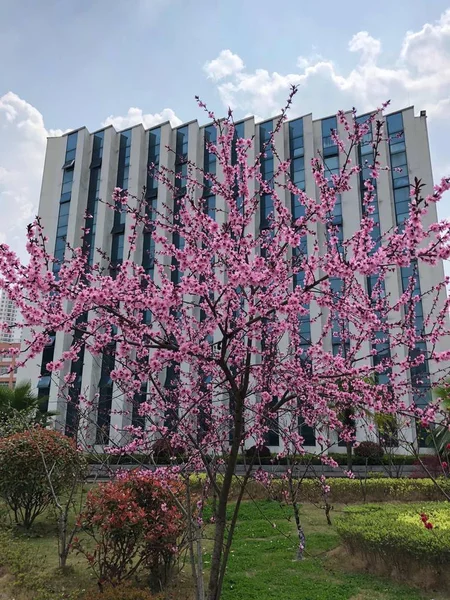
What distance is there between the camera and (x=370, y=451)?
20.5 m

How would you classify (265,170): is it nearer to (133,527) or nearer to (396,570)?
(396,570)

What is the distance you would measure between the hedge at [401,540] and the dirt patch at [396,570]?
0.01 metres

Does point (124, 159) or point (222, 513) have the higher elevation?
point (124, 159)

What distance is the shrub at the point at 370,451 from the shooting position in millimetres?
18678

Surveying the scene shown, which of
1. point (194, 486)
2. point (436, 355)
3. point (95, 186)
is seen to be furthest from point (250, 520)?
point (95, 186)

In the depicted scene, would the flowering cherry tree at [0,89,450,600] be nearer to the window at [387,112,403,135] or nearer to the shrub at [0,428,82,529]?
the shrub at [0,428,82,529]

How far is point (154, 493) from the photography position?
21.1ft

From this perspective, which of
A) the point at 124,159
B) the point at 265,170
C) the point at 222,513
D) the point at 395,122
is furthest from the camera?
the point at 124,159

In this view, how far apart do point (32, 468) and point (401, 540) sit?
6.89m

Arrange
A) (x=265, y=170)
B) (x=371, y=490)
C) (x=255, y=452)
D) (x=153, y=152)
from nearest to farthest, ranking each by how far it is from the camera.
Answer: (x=255, y=452)
(x=371, y=490)
(x=265, y=170)
(x=153, y=152)

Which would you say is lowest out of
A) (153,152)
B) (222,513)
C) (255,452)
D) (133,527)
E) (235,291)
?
(133,527)

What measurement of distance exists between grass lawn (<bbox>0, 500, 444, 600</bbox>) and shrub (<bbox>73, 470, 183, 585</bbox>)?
0.44 meters

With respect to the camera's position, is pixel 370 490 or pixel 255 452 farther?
pixel 370 490

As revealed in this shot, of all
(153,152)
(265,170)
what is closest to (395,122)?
(265,170)
